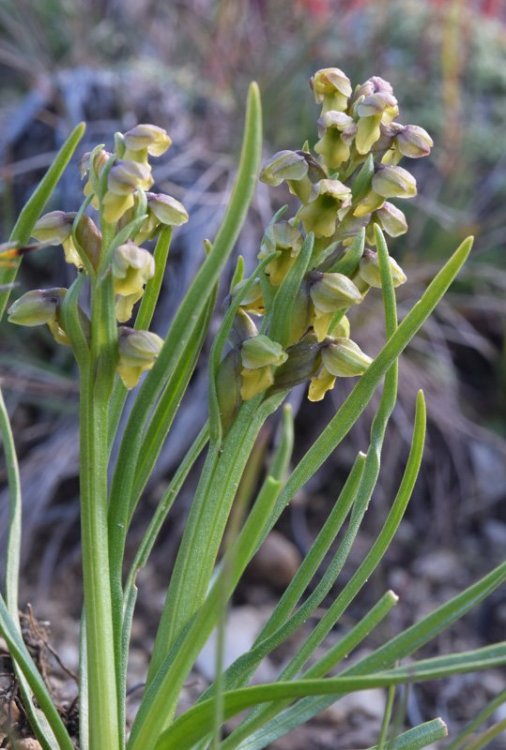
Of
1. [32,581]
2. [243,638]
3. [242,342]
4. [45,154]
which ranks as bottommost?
[32,581]

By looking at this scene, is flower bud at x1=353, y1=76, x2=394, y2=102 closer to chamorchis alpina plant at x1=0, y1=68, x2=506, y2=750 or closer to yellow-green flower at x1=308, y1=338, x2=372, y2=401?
chamorchis alpina plant at x1=0, y1=68, x2=506, y2=750

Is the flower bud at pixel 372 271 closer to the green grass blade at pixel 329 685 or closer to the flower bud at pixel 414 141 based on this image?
the flower bud at pixel 414 141

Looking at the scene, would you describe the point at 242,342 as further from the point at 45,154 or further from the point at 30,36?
the point at 30,36

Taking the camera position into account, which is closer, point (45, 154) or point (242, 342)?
point (242, 342)

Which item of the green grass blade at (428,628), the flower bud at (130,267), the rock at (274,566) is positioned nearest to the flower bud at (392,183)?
the flower bud at (130,267)

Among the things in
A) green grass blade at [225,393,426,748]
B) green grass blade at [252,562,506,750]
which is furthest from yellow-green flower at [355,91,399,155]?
green grass blade at [252,562,506,750]

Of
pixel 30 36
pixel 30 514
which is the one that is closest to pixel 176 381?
pixel 30 514
